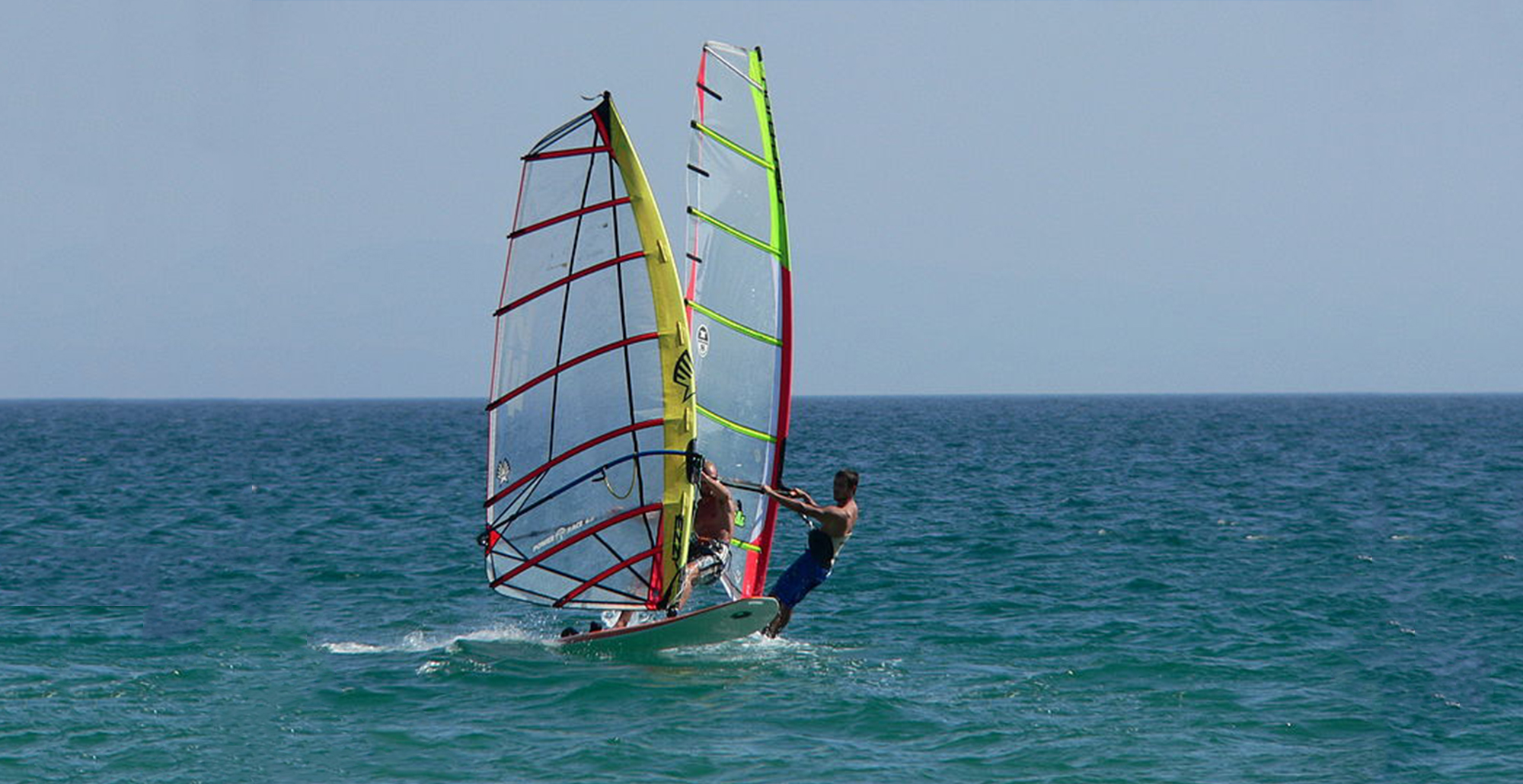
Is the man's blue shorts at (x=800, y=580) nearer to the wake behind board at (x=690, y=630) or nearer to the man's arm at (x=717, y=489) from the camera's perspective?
the wake behind board at (x=690, y=630)

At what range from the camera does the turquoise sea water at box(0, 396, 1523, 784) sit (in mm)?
12281

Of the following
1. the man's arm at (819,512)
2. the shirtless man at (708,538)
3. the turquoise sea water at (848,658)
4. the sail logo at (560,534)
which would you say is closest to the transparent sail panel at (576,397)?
the sail logo at (560,534)

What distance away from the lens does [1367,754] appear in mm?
12609

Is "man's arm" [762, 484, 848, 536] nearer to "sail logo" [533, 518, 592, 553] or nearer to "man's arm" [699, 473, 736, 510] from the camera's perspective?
"man's arm" [699, 473, 736, 510]

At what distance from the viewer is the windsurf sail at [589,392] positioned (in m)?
14.8

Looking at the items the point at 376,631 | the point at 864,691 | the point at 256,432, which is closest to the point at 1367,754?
the point at 864,691

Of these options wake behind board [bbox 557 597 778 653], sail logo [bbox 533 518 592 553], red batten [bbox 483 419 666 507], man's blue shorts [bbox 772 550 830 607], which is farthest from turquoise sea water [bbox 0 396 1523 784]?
red batten [bbox 483 419 666 507]

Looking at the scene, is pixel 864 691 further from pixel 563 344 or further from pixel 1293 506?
pixel 1293 506

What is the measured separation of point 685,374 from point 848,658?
354 cm

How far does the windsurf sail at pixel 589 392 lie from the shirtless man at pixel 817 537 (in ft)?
3.79

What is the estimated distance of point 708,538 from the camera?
16.0 metres

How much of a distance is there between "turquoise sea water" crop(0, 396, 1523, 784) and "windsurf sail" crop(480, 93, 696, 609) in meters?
1.07

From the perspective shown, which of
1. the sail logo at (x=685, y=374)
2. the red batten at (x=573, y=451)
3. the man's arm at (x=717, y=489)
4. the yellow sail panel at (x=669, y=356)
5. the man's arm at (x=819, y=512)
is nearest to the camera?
the yellow sail panel at (x=669, y=356)

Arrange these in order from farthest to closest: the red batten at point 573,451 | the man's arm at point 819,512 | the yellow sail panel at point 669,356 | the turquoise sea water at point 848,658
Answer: the red batten at point 573,451, the man's arm at point 819,512, the yellow sail panel at point 669,356, the turquoise sea water at point 848,658
